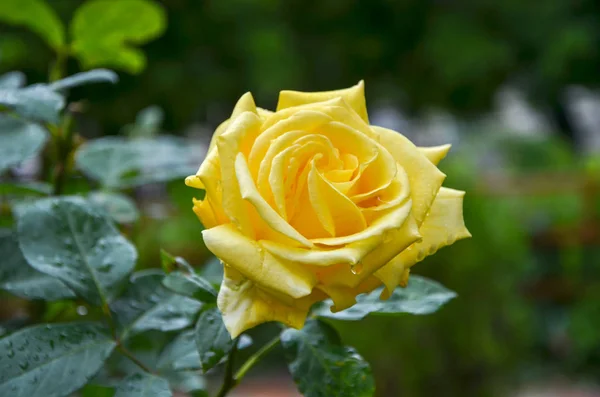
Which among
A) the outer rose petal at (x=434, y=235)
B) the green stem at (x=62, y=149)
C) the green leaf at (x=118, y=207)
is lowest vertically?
the green leaf at (x=118, y=207)

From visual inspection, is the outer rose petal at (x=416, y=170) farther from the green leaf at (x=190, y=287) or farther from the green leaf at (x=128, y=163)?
the green leaf at (x=128, y=163)

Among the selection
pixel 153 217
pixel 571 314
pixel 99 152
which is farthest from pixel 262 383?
pixel 99 152

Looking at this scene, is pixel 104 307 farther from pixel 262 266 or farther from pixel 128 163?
pixel 128 163

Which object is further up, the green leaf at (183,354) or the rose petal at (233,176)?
the rose petal at (233,176)

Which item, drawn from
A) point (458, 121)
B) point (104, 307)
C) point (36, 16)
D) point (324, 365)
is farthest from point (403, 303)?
point (458, 121)

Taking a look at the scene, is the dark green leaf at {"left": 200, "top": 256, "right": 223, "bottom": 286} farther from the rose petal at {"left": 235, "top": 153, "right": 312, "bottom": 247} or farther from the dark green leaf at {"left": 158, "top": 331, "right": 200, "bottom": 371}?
the rose petal at {"left": 235, "top": 153, "right": 312, "bottom": 247}

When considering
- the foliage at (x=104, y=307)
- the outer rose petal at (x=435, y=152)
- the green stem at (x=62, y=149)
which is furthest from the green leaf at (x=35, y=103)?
the outer rose petal at (x=435, y=152)

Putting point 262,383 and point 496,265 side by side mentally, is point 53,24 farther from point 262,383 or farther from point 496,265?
point 262,383
